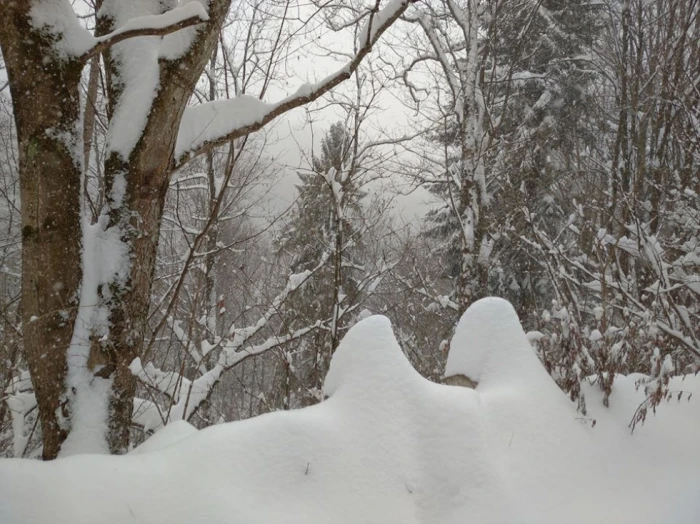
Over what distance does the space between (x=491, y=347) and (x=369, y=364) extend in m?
0.91

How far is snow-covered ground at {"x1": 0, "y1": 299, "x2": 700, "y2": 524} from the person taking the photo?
1480mm

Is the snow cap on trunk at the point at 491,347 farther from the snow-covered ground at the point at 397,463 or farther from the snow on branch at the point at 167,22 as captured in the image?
the snow on branch at the point at 167,22

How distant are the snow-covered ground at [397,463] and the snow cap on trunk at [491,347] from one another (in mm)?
12

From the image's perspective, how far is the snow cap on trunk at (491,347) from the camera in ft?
8.52

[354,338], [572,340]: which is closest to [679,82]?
[572,340]

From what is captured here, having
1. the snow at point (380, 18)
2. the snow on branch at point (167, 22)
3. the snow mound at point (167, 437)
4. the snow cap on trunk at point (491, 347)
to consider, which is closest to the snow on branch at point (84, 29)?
the snow on branch at point (167, 22)

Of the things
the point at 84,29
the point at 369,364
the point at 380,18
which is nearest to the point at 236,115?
the point at 84,29

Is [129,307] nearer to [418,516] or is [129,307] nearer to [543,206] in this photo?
[418,516]

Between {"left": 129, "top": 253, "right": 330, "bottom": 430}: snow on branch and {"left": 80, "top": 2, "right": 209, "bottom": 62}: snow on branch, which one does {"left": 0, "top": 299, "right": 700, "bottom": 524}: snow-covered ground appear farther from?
{"left": 80, "top": 2, "right": 209, "bottom": 62}: snow on branch

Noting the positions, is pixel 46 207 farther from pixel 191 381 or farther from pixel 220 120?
pixel 191 381

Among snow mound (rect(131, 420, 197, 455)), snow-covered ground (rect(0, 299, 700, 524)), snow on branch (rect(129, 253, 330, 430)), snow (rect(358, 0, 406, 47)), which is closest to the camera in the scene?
snow-covered ground (rect(0, 299, 700, 524))

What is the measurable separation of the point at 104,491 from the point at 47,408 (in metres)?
1.07

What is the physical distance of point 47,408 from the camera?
225 centimetres

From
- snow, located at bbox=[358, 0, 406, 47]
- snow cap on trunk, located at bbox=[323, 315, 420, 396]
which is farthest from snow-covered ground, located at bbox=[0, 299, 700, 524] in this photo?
snow, located at bbox=[358, 0, 406, 47]
